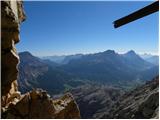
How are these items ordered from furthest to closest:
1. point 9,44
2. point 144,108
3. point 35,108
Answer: point 144,108 → point 35,108 → point 9,44

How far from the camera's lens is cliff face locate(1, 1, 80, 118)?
74.4 ft

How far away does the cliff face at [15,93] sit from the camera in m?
22.7

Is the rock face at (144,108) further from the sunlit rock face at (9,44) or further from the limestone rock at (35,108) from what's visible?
the sunlit rock face at (9,44)

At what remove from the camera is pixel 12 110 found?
2733 cm

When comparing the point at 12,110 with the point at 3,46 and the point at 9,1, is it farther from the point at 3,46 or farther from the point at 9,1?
the point at 9,1

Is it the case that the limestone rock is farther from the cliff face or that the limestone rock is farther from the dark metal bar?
the dark metal bar

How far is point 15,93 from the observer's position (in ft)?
97.9

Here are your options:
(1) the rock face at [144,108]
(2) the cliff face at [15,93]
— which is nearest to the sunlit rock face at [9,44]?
(2) the cliff face at [15,93]

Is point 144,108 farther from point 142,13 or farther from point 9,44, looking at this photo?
point 142,13

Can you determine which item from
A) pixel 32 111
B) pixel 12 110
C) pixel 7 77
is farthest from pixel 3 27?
pixel 32 111

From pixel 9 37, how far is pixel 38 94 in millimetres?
10866

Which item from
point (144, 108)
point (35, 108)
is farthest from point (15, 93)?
point (144, 108)

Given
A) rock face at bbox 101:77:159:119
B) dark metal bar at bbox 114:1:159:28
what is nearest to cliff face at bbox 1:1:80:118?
rock face at bbox 101:77:159:119

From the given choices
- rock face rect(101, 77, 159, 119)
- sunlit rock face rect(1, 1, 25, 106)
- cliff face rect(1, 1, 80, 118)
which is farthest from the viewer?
rock face rect(101, 77, 159, 119)
